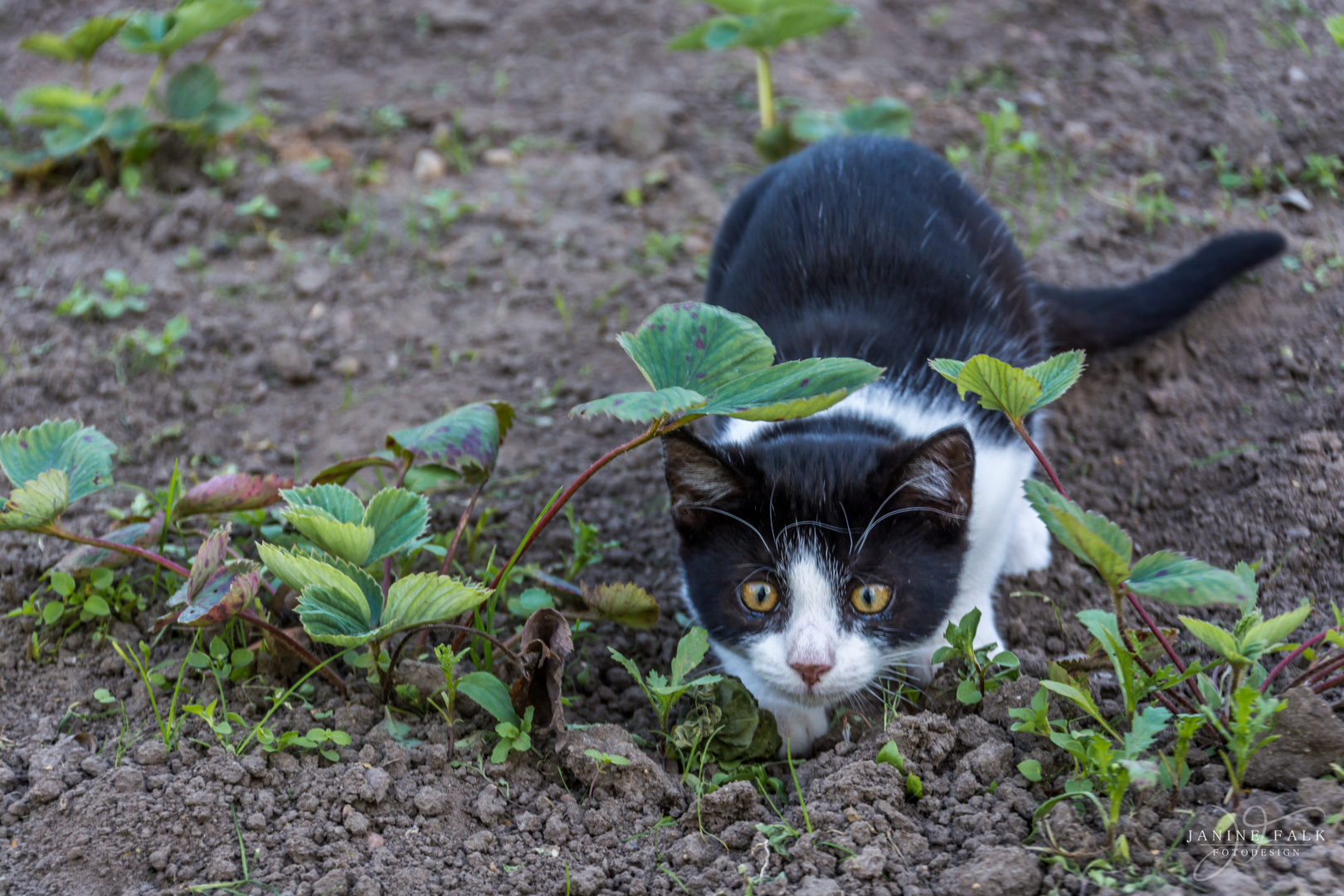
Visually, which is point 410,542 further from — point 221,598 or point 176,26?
point 176,26

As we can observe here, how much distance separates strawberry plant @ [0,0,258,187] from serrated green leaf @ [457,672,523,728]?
2.62 meters

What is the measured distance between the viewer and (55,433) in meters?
1.99

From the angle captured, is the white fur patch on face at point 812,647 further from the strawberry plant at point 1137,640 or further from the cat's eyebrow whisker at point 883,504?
the strawberry plant at point 1137,640

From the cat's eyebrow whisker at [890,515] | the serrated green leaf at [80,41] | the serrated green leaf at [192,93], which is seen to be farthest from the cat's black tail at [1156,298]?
the serrated green leaf at [80,41]

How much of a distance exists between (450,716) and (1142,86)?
11.5 feet

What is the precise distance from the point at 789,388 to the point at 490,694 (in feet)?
2.54

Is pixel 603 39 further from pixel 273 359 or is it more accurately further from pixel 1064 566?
pixel 1064 566

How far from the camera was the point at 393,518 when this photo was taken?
6.08ft

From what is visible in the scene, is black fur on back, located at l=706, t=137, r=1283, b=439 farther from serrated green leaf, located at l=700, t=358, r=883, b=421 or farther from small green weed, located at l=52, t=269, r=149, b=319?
small green weed, located at l=52, t=269, r=149, b=319

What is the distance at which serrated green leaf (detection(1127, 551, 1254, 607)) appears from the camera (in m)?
1.35

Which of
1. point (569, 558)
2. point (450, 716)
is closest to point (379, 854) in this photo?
point (450, 716)

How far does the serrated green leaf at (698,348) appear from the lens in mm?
1684

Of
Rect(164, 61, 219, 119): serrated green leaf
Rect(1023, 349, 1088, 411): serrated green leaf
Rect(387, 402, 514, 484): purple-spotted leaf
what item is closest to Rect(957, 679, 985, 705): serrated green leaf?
Rect(1023, 349, 1088, 411): serrated green leaf

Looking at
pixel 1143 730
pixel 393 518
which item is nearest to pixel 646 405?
pixel 393 518
